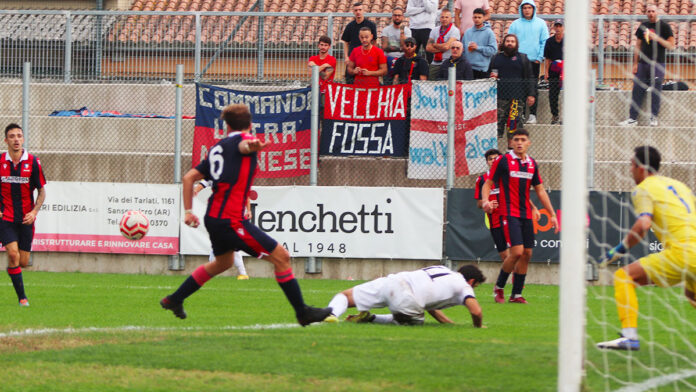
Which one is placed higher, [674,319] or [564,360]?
[564,360]

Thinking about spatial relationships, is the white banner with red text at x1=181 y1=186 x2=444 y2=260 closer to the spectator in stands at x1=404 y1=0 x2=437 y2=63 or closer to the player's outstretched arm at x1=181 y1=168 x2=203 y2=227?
the spectator in stands at x1=404 y1=0 x2=437 y2=63

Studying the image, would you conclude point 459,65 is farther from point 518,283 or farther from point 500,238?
point 518,283

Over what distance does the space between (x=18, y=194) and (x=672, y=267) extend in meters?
8.19

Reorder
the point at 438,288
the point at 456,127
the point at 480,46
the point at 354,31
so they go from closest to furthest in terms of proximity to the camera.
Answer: the point at 438,288
the point at 456,127
the point at 480,46
the point at 354,31

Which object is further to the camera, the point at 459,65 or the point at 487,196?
the point at 459,65

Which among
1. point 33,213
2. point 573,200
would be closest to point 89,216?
point 33,213

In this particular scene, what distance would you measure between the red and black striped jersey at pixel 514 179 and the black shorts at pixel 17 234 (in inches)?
235

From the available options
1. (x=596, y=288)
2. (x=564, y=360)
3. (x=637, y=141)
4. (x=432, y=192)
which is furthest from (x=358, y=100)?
(x=564, y=360)

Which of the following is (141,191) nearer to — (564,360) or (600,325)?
(600,325)

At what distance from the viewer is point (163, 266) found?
1920 cm

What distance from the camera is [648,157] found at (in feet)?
28.3

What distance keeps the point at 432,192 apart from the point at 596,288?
5231 millimetres

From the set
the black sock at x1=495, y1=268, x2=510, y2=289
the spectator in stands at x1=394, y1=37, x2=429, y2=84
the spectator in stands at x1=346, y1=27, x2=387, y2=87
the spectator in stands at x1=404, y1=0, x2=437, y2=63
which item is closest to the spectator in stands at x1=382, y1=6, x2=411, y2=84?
the spectator in stands at x1=404, y1=0, x2=437, y2=63

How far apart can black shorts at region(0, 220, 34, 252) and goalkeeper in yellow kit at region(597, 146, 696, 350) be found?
299 inches
